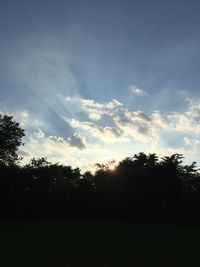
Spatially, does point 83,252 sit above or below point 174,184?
below

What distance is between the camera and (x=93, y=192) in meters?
79.8

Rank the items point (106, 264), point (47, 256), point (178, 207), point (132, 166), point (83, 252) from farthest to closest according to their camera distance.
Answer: point (132, 166), point (178, 207), point (83, 252), point (47, 256), point (106, 264)

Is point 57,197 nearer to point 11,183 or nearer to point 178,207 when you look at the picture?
point 11,183

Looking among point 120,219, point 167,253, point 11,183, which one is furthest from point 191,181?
point 167,253

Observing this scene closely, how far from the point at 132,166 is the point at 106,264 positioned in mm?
65173

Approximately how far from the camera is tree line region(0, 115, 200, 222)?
7312 cm

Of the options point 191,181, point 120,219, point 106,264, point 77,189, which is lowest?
point 106,264

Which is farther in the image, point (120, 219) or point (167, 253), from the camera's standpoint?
point (120, 219)

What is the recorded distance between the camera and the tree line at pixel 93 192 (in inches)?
2879

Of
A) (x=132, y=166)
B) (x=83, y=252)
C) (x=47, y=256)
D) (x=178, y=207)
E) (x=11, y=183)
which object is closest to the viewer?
(x=47, y=256)

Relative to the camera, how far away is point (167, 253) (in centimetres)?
2736

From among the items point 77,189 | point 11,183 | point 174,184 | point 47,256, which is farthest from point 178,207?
point 47,256

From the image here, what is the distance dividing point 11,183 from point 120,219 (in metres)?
22.8

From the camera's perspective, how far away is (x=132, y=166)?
85.6m
